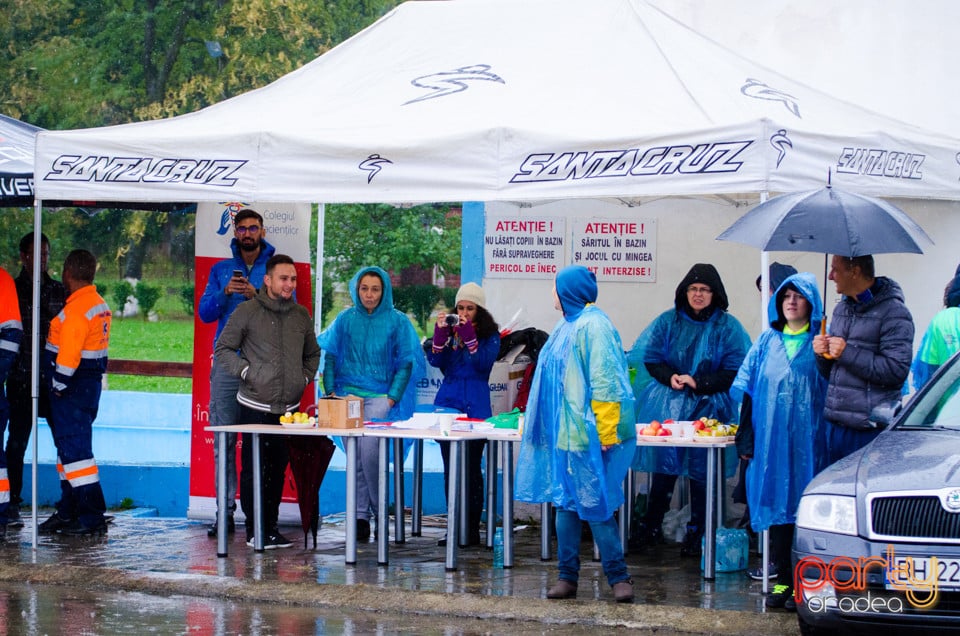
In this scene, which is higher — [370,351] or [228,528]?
[370,351]

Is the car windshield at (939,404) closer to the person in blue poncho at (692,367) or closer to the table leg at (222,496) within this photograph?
the person in blue poncho at (692,367)

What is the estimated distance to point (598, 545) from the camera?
792cm

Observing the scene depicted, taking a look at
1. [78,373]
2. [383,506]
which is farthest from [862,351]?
[78,373]

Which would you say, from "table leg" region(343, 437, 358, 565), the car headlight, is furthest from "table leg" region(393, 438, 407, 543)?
the car headlight

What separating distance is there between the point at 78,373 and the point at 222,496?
1.54 m

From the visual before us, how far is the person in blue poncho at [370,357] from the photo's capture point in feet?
33.1

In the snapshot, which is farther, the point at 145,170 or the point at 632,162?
the point at 145,170

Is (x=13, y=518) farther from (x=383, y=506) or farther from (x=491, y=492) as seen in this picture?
(x=491, y=492)

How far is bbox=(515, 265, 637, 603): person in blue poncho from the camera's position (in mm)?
7586

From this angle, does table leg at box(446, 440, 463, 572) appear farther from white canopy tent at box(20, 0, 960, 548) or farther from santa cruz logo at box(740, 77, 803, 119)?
santa cruz logo at box(740, 77, 803, 119)

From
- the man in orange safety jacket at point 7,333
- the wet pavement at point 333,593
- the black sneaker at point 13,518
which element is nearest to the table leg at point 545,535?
the wet pavement at point 333,593

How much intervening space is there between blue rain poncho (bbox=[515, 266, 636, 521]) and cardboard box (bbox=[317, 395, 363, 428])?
1.57 metres

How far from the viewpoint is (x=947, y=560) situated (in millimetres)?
5867

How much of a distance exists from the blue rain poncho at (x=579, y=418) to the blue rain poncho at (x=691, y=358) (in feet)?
6.14
